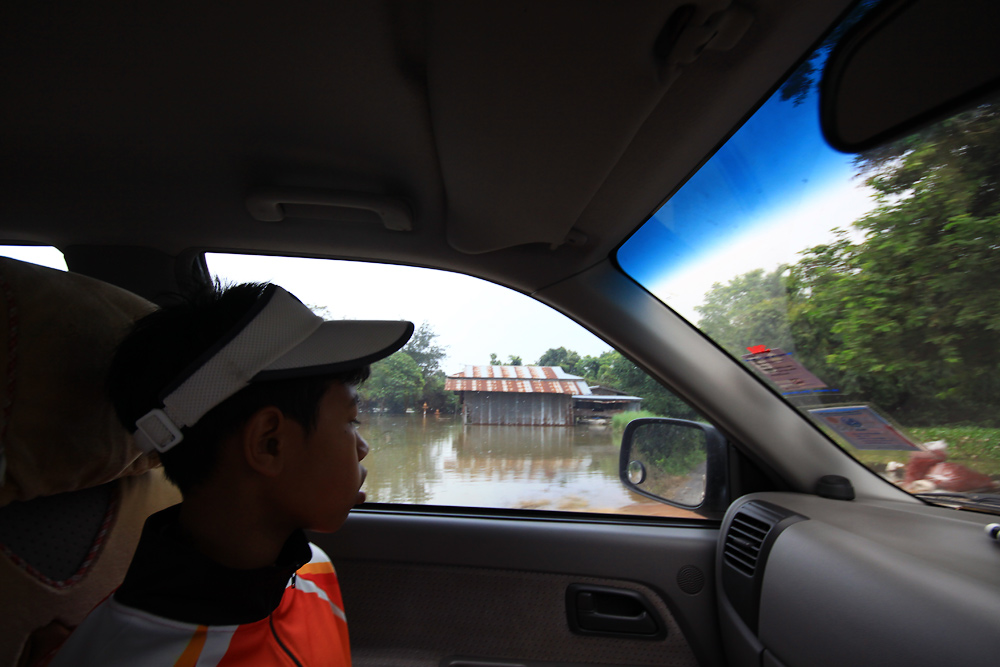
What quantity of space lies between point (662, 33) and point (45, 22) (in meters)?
1.42

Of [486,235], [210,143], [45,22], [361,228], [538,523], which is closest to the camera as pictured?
[45,22]

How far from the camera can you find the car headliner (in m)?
1.00

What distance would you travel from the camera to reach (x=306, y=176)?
1.75 m

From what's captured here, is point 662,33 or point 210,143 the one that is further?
point 210,143

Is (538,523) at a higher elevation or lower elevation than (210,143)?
lower

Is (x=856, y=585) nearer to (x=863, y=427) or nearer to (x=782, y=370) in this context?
(x=863, y=427)

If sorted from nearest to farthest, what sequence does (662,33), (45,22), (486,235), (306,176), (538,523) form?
(662,33) < (45,22) < (306,176) < (486,235) < (538,523)

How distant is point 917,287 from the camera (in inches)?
51.9

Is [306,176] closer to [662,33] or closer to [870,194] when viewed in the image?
[662,33]

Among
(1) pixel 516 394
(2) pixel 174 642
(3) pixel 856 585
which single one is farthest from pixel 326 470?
(3) pixel 856 585

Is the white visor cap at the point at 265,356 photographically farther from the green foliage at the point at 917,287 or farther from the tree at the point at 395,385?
the green foliage at the point at 917,287

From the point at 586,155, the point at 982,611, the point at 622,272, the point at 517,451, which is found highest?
the point at 586,155

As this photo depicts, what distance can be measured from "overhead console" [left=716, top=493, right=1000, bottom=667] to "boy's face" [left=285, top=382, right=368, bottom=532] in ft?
4.47

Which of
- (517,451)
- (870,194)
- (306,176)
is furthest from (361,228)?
(870,194)
